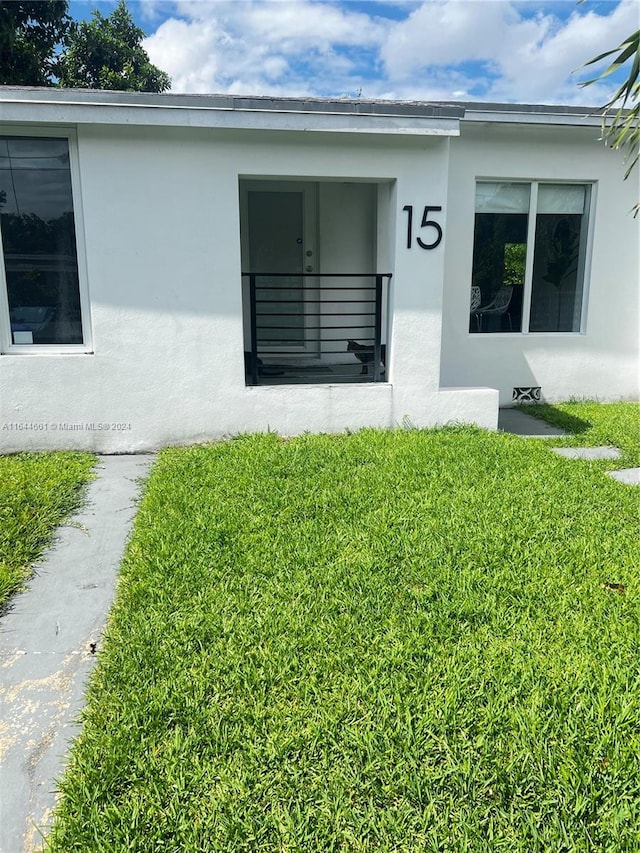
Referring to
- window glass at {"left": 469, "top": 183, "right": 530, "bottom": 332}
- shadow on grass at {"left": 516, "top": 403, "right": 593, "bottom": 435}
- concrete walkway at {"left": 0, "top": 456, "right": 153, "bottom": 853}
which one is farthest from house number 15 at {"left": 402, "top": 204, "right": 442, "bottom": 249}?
concrete walkway at {"left": 0, "top": 456, "right": 153, "bottom": 853}

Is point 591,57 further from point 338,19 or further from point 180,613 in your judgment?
point 338,19

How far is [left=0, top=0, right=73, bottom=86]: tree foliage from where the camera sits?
11.7m

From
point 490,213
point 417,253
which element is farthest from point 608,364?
point 417,253

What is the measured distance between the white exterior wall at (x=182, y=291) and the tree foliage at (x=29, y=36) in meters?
9.16

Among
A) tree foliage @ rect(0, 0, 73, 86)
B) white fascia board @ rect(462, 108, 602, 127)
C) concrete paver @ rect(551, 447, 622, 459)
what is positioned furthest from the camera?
tree foliage @ rect(0, 0, 73, 86)

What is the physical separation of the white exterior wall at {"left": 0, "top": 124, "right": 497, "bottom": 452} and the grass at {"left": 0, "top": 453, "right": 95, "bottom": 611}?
0.44 meters

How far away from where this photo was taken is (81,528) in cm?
403

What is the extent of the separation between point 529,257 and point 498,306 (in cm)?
72

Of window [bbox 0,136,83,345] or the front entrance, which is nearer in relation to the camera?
window [bbox 0,136,83,345]

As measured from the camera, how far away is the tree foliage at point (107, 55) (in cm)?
1529

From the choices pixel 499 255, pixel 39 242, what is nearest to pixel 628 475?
pixel 499 255

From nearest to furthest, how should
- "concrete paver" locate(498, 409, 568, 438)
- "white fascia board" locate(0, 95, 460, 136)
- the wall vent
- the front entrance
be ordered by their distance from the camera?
"white fascia board" locate(0, 95, 460, 136), "concrete paver" locate(498, 409, 568, 438), the wall vent, the front entrance

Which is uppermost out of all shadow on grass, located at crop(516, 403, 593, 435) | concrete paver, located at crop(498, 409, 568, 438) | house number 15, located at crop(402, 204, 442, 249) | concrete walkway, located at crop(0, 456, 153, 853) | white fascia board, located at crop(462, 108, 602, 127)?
white fascia board, located at crop(462, 108, 602, 127)

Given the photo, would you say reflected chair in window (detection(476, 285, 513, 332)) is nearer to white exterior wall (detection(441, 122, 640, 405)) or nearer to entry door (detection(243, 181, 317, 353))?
white exterior wall (detection(441, 122, 640, 405))
